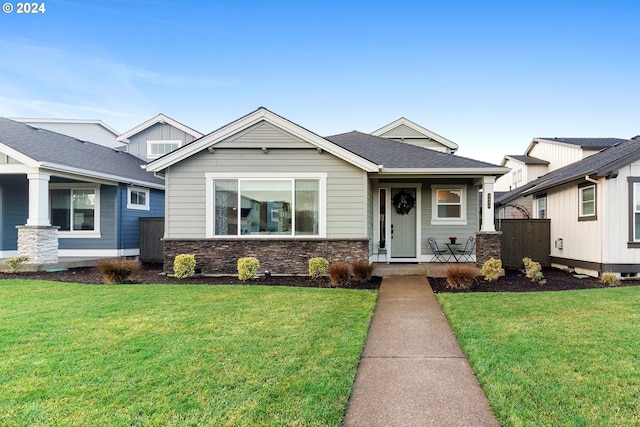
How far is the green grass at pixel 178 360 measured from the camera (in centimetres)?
286

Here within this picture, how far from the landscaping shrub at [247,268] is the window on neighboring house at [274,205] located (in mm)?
1031

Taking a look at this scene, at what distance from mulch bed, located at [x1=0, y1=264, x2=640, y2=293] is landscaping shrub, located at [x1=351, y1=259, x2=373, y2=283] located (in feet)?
0.52

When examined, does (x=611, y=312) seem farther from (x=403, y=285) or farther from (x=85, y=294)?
(x=85, y=294)

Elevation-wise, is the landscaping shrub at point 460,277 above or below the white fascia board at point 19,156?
below

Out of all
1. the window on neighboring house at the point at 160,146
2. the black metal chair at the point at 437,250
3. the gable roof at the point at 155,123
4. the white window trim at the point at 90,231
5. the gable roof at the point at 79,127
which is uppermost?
the gable roof at the point at 79,127

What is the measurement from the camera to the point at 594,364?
3.82 meters

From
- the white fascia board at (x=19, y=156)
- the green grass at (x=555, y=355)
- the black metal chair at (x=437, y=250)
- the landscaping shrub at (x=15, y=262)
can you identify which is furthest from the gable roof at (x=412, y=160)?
the landscaping shrub at (x=15, y=262)

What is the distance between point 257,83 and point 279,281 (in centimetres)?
1070

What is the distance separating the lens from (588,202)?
35.0 feet

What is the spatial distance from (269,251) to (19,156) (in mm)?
7966

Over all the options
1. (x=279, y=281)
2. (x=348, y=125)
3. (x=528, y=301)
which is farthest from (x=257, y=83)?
(x=528, y=301)

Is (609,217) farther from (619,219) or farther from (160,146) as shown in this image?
(160,146)

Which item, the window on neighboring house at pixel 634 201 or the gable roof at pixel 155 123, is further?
the gable roof at pixel 155 123

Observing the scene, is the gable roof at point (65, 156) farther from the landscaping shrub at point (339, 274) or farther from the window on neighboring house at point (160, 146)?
the landscaping shrub at point (339, 274)
